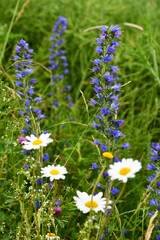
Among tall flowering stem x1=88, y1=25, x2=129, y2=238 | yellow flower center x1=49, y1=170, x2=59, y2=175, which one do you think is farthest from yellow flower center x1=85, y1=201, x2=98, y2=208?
tall flowering stem x1=88, y1=25, x2=129, y2=238

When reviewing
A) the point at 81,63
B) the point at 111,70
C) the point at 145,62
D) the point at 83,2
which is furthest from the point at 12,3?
the point at 111,70

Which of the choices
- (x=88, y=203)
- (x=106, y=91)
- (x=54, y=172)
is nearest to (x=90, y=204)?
(x=88, y=203)

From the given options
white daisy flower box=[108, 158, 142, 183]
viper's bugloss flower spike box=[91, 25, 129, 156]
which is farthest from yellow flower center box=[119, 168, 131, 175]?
viper's bugloss flower spike box=[91, 25, 129, 156]

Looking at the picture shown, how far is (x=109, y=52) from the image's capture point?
166cm

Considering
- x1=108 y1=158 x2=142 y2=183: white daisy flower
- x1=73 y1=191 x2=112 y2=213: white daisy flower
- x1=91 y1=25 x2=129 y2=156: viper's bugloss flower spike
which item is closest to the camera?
x1=108 y1=158 x2=142 y2=183: white daisy flower

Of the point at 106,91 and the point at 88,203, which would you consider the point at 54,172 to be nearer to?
the point at 88,203

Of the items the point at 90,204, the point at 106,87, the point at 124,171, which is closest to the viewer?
the point at 124,171

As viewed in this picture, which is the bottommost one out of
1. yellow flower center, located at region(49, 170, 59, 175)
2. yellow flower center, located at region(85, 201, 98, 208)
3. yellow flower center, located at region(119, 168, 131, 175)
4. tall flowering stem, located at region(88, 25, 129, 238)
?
yellow flower center, located at region(85, 201, 98, 208)

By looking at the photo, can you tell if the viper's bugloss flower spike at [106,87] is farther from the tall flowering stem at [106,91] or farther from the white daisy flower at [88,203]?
the white daisy flower at [88,203]

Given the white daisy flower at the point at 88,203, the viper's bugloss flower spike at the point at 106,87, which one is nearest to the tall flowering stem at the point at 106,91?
the viper's bugloss flower spike at the point at 106,87

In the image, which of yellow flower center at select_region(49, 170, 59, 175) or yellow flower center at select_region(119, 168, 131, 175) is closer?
yellow flower center at select_region(119, 168, 131, 175)

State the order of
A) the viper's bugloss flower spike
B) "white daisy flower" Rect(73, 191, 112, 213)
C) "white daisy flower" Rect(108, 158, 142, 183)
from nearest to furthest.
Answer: "white daisy flower" Rect(108, 158, 142, 183), "white daisy flower" Rect(73, 191, 112, 213), the viper's bugloss flower spike

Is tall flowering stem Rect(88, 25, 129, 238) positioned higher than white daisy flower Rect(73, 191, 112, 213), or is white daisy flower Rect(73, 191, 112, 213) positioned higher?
tall flowering stem Rect(88, 25, 129, 238)

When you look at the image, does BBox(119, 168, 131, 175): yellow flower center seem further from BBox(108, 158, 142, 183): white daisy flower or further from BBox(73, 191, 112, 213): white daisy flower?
BBox(73, 191, 112, 213): white daisy flower
